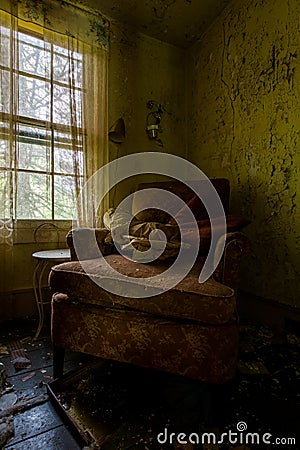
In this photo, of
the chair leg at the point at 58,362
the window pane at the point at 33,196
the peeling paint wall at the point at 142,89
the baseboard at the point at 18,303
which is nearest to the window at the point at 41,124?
the window pane at the point at 33,196

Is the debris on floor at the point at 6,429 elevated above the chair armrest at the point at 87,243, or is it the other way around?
the chair armrest at the point at 87,243

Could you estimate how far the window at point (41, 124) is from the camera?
189 centimetres

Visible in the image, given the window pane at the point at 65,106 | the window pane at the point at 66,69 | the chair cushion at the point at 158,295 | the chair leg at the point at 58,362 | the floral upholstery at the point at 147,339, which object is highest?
the window pane at the point at 66,69

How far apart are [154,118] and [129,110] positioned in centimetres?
26

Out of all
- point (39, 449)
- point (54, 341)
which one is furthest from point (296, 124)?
point (39, 449)

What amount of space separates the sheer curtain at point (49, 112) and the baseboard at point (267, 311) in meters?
1.29

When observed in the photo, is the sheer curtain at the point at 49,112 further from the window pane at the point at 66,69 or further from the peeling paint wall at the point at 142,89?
the peeling paint wall at the point at 142,89

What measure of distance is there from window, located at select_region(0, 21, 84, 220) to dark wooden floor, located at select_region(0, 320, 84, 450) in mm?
790

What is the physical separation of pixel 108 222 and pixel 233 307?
3.41 feet

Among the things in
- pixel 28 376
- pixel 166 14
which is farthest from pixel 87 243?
pixel 166 14

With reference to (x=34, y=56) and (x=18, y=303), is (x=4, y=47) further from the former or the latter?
(x=18, y=303)

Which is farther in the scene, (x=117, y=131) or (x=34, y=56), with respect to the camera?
(x=117, y=131)

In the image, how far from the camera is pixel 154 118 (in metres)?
2.62

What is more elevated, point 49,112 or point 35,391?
point 49,112
